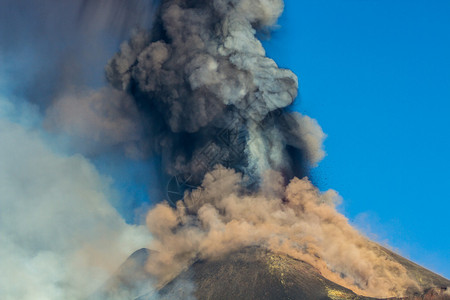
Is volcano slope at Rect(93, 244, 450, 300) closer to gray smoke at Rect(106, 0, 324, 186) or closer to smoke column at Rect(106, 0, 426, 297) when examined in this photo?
smoke column at Rect(106, 0, 426, 297)

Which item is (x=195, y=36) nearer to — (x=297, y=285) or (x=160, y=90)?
(x=160, y=90)

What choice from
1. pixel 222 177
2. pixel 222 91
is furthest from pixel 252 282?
pixel 222 91

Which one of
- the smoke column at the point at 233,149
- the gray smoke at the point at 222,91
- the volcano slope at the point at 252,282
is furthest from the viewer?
the gray smoke at the point at 222,91

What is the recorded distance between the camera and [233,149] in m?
21.1

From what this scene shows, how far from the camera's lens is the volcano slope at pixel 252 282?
17781 mm

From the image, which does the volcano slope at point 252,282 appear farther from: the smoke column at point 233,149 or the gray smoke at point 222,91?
the gray smoke at point 222,91

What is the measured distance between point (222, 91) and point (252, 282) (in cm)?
811

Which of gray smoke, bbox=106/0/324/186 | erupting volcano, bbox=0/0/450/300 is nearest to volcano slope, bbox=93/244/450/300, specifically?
erupting volcano, bbox=0/0/450/300

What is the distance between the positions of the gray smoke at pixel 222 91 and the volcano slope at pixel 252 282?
372 cm

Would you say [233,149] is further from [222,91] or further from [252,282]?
[252,282]

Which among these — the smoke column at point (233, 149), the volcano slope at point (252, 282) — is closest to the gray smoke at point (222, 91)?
the smoke column at point (233, 149)

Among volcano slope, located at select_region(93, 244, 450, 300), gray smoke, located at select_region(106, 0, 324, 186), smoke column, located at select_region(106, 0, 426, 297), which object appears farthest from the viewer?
gray smoke, located at select_region(106, 0, 324, 186)

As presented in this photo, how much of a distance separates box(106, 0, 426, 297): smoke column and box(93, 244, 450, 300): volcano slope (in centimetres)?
53

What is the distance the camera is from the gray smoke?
20359 millimetres
